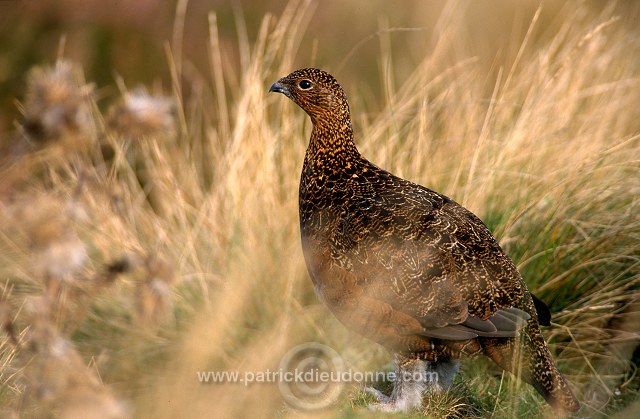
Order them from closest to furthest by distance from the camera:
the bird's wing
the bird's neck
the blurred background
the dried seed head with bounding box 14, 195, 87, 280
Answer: the dried seed head with bounding box 14, 195, 87, 280
the bird's wing
the bird's neck
the blurred background

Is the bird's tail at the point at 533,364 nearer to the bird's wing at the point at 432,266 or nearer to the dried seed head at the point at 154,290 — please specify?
the bird's wing at the point at 432,266

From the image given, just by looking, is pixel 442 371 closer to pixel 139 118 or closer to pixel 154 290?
pixel 154 290

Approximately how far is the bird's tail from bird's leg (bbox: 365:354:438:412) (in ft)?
0.84

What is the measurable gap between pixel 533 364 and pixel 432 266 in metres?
0.54

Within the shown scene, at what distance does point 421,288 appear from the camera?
3.26 meters

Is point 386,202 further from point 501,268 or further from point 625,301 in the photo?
point 625,301

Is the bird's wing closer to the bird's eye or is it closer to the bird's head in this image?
the bird's head

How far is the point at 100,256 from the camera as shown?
4.90m

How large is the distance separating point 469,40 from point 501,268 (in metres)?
5.14

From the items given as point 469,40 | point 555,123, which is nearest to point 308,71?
point 555,123

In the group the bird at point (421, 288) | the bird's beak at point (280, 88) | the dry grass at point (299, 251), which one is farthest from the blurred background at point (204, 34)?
the bird at point (421, 288)

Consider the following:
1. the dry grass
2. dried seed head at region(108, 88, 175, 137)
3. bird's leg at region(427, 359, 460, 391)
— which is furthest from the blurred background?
dried seed head at region(108, 88, 175, 137)

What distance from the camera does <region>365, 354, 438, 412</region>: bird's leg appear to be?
11.3 ft

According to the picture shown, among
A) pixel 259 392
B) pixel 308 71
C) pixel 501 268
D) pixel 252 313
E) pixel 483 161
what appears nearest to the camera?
pixel 259 392
